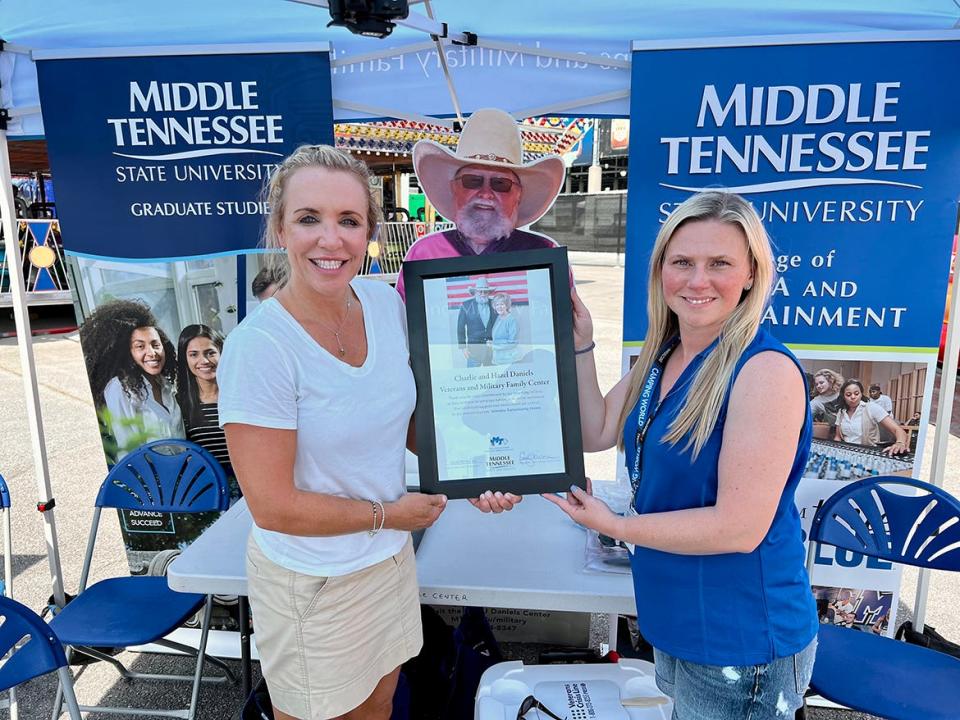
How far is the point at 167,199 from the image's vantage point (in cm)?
280

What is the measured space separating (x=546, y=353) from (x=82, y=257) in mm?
2351

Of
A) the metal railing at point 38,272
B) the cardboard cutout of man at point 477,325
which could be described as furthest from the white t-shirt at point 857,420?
the metal railing at point 38,272

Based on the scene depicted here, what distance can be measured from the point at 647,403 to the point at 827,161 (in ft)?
5.51

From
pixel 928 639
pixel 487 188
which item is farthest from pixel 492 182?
pixel 928 639

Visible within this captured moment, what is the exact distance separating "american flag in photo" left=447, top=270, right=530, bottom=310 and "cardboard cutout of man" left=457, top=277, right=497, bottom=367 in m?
0.01

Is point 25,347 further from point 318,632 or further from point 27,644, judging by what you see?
point 318,632

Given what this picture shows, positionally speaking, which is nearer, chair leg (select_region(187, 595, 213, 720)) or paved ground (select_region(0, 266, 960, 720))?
chair leg (select_region(187, 595, 213, 720))

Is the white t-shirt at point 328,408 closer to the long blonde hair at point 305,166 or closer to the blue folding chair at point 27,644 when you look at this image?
the long blonde hair at point 305,166

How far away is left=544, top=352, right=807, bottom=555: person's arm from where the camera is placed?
1.21m

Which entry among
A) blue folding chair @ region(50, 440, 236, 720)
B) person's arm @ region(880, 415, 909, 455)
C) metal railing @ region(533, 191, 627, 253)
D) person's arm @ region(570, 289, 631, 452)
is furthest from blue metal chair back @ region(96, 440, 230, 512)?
metal railing @ region(533, 191, 627, 253)

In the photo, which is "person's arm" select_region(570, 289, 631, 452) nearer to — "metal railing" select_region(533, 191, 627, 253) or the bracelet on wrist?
the bracelet on wrist

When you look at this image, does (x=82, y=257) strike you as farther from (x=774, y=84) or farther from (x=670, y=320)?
(x=774, y=84)

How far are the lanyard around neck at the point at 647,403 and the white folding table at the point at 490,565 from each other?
0.50 meters

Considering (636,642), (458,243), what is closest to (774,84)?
(458,243)
